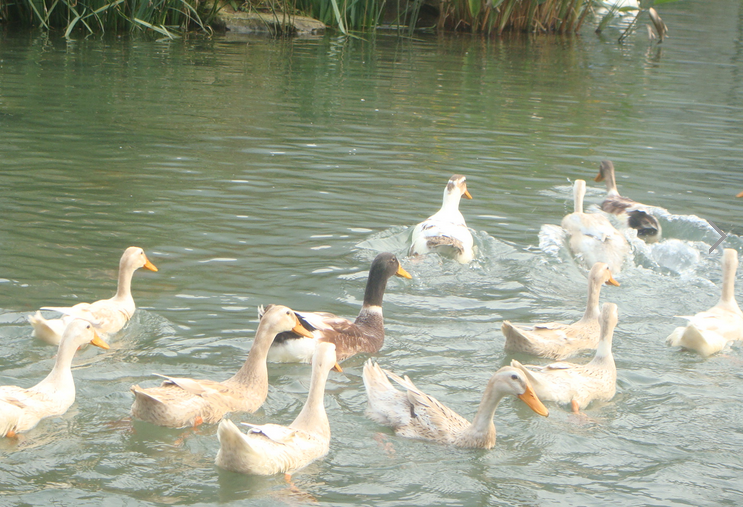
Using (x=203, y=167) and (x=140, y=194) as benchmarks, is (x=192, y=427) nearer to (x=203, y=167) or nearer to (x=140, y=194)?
(x=140, y=194)

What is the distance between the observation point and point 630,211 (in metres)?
9.41

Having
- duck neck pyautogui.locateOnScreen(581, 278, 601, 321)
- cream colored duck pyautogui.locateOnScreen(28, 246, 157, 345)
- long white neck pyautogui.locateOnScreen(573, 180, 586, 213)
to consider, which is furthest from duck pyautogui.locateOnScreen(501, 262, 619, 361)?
cream colored duck pyautogui.locateOnScreen(28, 246, 157, 345)

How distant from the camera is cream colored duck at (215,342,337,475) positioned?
4406 millimetres

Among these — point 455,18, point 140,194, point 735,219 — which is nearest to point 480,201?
point 735,219

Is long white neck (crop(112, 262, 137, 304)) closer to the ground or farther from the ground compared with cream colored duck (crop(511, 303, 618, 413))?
farther from the ground

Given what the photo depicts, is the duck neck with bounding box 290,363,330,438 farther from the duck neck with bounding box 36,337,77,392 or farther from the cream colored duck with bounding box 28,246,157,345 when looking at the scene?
the cream colored duck with bounding box 28,246,157,345

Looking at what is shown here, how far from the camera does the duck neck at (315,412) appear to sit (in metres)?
4.92

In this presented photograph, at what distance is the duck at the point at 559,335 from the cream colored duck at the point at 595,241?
4.94ft

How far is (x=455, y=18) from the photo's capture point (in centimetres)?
2458

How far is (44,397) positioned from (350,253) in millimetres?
3685

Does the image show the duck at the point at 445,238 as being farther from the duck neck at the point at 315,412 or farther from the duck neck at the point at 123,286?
the duck neck at the point at 315,412

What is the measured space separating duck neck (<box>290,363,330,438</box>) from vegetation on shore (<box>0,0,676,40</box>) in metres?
13.8

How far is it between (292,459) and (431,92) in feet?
40.2

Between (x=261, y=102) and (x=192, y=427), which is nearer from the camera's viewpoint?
(x=192, y=427)
